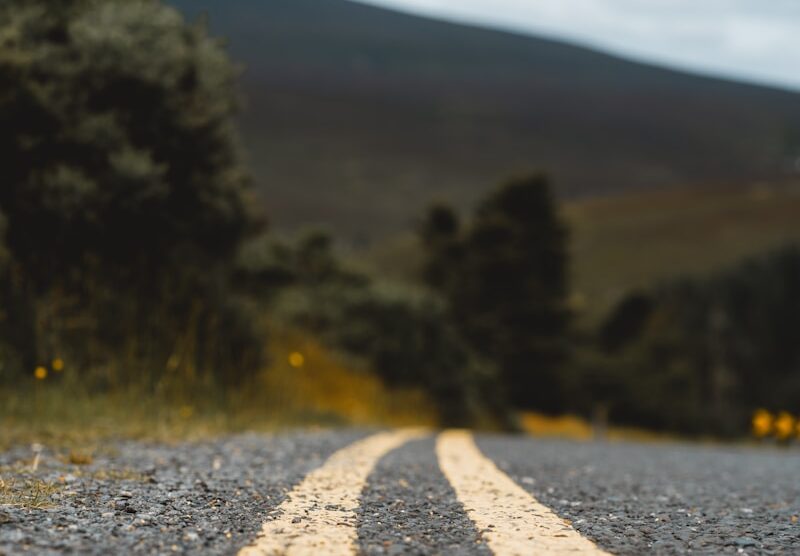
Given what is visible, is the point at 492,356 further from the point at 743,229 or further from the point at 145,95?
the point at 743,229

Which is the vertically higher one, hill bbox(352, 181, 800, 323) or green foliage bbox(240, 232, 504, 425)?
hill bbox(352, 181, 800, 323)

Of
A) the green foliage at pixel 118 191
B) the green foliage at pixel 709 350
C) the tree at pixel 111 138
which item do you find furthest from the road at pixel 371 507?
the green foliage at pixel 709 350

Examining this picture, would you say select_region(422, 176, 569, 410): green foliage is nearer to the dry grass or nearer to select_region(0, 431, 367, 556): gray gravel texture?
select_region(0, 431, 367, 556): gray gravel texture

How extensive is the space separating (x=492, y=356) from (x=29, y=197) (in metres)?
26.9

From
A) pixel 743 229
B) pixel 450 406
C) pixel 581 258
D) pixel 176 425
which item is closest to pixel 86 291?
pixel 176 425

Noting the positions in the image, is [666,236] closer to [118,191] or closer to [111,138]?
[111,138]

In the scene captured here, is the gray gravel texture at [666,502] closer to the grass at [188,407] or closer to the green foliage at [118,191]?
the grass at [188,407]

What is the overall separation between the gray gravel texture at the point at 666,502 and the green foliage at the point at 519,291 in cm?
2633

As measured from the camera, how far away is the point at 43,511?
2.82 m

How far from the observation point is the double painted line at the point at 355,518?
2.55 metres

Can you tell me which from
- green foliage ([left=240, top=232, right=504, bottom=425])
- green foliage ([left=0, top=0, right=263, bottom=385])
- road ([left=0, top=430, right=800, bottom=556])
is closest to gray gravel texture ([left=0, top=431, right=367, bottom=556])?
road ([left=0, top=430, right=800, bottom=556])

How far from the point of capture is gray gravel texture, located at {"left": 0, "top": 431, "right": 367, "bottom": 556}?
2445 millimetres

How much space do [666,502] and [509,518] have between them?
1.15 meters

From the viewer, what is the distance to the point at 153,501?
3.14 meters
